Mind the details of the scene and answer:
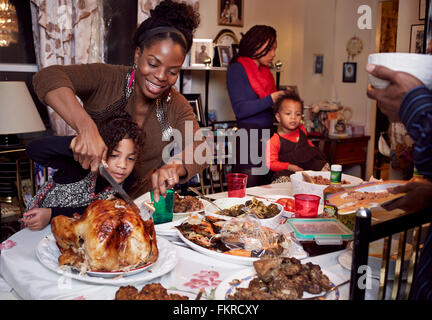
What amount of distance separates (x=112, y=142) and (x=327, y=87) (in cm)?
387

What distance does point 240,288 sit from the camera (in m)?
0.95

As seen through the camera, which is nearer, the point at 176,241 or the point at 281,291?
the point at 281,291

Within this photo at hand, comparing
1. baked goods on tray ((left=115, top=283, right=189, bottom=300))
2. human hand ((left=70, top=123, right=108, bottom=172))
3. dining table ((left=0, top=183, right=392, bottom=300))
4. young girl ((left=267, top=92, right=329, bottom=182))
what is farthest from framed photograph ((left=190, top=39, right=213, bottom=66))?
baked goods on tray ((left=115, top=283, right=189, bottom=300))

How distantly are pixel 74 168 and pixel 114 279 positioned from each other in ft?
2.78

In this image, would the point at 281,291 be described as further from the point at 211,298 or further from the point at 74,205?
the point at 74,205

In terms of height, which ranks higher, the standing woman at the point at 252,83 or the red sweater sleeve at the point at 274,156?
the standing woman at the point at 252,83

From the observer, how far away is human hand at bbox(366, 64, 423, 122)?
837 mm

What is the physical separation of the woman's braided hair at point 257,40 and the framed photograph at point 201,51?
82cm

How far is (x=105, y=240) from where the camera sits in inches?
40.8

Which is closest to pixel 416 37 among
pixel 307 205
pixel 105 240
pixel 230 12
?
pixel 230 12

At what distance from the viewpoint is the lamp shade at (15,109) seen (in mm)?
2639

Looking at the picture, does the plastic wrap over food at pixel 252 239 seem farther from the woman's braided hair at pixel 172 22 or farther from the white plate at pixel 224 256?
the woman's braided hair at pixel 172 22

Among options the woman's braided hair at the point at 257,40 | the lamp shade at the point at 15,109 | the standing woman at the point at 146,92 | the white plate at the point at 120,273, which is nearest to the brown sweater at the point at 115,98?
the standing woman at the point at 146,92

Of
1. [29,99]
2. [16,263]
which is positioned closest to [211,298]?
[16,263]
